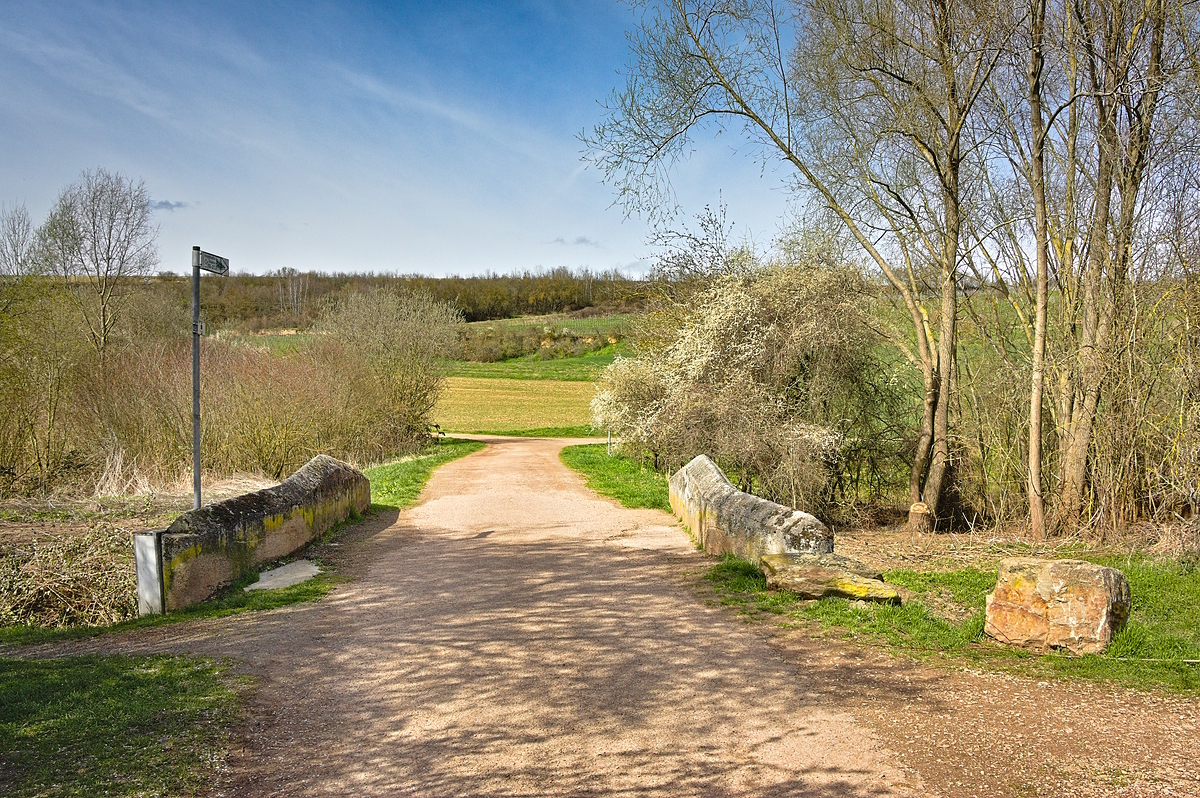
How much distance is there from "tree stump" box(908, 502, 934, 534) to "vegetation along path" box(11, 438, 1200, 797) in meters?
4.66

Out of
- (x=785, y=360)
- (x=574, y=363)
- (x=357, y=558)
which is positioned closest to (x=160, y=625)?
(x=357, y=558)

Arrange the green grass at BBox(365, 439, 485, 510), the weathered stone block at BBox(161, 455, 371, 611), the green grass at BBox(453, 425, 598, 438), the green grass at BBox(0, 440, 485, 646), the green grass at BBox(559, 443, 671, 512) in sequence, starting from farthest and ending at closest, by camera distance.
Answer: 1. the green grass at BBox(453, 425, 598, 438)
2. the green grass at BBox(365, 439, 485, 510)
3. the green grass at BBox(559, 443, 671, 512)
4. the weathered stone block at BBox(161, 455, 371, 611)
5. the green grass at BBox(0, 440, 485, 646)

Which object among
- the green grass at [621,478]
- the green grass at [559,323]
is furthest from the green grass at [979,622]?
the green grass at [559,323]

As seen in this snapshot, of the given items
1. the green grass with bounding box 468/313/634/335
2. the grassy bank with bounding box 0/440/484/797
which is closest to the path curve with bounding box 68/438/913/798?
the grassy bank with bounding box 0/440/484/797

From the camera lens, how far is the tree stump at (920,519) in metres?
10.8

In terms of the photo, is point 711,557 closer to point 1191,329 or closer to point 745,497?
point 745,497

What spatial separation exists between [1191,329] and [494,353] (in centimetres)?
5860

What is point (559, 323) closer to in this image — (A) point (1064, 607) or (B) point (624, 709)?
(A) point (1064, 607)

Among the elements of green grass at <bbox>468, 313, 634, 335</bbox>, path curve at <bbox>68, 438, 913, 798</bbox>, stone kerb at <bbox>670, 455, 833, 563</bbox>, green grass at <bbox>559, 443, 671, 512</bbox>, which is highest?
green grass at <bbox>468, 313, 634, 335</bbox>

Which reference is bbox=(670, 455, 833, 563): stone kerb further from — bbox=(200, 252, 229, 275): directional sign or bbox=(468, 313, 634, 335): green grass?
bbox=(468, 313, 634, 335): green grass

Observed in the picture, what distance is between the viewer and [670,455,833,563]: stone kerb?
7.64m

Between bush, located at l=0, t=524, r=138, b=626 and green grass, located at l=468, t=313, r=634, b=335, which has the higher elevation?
green grass, located at l=468, t=313, r=634, b=335

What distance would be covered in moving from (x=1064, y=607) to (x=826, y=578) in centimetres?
187

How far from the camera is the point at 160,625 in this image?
6.43 m
